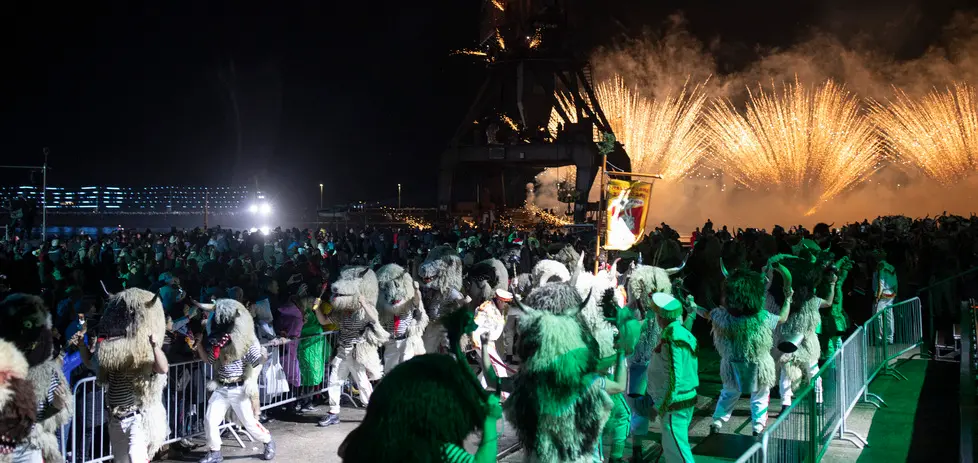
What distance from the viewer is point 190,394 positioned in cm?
845

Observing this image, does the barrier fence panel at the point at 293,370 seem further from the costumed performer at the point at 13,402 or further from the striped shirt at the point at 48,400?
the costumed performer at the point at 13,402

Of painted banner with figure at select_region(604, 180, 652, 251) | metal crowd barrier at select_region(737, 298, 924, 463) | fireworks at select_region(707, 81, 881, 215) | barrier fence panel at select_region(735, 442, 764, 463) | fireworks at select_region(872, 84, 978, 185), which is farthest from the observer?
fireworks at select_region(707, 81, 881, 215)

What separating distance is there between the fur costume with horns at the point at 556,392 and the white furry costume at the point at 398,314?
456 centimetres

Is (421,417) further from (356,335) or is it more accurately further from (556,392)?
(356,335)

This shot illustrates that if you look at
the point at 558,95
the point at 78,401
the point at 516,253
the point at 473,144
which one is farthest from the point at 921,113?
the point at 78,401

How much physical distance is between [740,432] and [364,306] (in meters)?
4.49

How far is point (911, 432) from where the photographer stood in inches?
355

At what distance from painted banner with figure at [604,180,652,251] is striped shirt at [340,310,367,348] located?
11.3 ft

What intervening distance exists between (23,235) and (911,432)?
103ft

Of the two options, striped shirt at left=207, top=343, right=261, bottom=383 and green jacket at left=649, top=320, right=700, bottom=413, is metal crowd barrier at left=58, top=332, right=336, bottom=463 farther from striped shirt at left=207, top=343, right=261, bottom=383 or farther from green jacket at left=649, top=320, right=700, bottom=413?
green jacket at left=649, top=320, right=700, bottom=413

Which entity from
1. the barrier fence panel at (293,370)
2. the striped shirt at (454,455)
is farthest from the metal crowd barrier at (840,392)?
the barrier fence panel at (293,370)

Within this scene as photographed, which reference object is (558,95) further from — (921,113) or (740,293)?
(740,293)

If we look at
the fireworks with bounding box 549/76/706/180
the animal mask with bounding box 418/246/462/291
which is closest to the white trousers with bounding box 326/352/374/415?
the animal mask with bounding box 418/246/462/291

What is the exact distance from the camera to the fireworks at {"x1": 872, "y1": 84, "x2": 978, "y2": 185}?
118 feet
